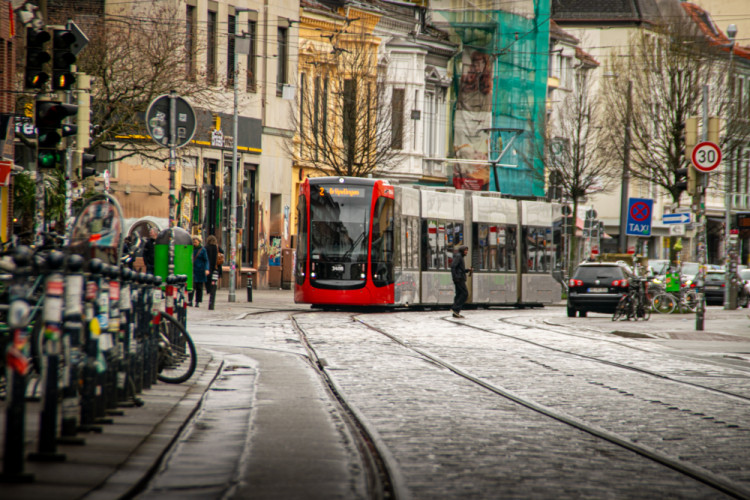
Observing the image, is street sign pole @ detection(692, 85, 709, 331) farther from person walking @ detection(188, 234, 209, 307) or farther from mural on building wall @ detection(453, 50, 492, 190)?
mural on building wall @ detection(453, 50, 492, 190)

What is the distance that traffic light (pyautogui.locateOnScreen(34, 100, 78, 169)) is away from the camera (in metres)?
15.5

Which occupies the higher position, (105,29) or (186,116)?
(105,29)

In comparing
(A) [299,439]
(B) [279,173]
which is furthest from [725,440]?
(B) [279,173]

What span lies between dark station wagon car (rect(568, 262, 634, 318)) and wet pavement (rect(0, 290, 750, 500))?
1822cm

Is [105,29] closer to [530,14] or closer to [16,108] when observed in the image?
[16,108]

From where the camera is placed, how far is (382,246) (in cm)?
2944

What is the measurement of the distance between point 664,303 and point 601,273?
5608 mm

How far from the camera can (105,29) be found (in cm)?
3231

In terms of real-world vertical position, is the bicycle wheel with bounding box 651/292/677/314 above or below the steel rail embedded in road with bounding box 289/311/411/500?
above

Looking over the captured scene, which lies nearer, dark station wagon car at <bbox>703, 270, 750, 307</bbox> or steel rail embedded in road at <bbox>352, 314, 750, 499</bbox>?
steel rail embedded in road at <bbox>352, 314, 750, 499</bbox>

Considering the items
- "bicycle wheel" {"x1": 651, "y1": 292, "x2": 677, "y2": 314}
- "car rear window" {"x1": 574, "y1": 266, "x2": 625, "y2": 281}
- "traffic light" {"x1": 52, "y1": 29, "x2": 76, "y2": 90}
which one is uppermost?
"traffic light" {"x1": 52, "y1": 29, "x2": 76, "y2": 90}

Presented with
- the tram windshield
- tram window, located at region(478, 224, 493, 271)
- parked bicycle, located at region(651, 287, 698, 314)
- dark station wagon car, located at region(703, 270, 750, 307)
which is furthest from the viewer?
dark station wagon car, located at region(703, 270, 750, 307)

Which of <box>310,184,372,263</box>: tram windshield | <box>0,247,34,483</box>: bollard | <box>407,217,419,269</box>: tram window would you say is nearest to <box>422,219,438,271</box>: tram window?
<box>407,217,419,269</box>: tram window

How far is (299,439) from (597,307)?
2469cm
